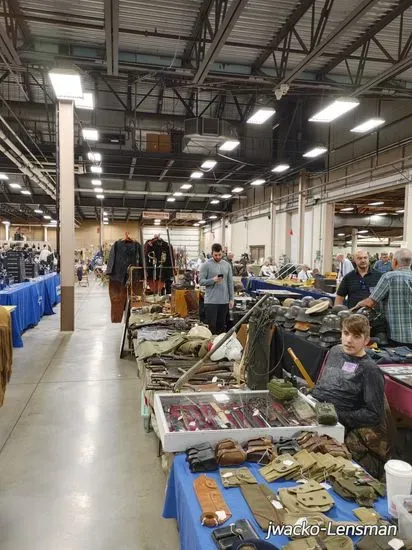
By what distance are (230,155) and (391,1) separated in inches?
289

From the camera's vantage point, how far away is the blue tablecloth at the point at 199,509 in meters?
1.24

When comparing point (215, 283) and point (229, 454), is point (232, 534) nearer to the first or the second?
point (229, 454)

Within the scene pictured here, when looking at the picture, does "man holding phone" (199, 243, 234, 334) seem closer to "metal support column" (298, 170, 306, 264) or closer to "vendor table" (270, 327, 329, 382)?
"vendor table" (270, 327, 329, 382)

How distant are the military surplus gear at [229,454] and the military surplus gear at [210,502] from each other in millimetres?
121

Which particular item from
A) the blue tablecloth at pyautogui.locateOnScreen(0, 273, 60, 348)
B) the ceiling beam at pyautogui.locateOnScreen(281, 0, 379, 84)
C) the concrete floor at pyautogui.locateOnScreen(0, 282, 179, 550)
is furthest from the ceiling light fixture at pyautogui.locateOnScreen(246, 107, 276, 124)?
the blue tablecloth at pyautogui.locateOnScreen(0, 273, 60, 348)

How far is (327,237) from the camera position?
41.5 ft

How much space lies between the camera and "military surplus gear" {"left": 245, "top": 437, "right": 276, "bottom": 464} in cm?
172

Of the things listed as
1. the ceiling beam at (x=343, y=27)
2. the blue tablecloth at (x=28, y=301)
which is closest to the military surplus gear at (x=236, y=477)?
the ceiling beam at (x=343, y=27)

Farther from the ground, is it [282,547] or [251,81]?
[251,81]

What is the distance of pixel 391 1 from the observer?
5.05 metres

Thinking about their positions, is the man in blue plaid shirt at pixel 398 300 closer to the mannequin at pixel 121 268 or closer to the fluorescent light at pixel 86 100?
the mannequin at pixel 121 268

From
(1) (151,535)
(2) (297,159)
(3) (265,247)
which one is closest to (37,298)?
(1) (151,535)

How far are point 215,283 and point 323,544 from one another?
396cm

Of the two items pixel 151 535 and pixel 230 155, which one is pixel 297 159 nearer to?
pixel 230 155
